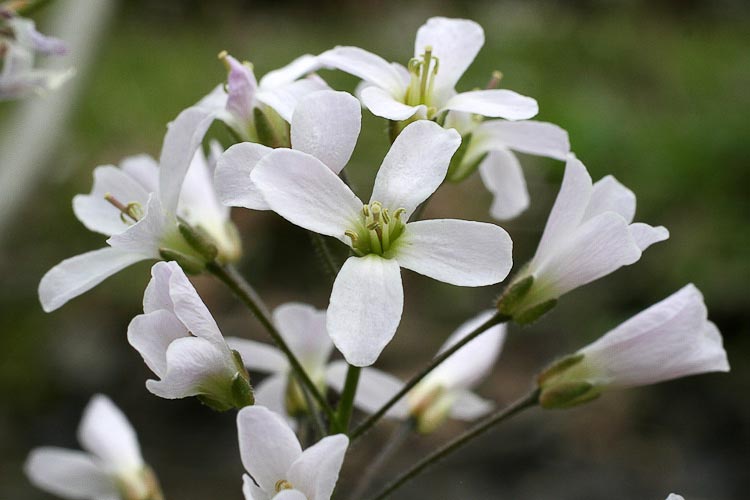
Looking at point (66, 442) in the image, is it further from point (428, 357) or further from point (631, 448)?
point (631, 448)

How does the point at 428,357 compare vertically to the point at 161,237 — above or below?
below

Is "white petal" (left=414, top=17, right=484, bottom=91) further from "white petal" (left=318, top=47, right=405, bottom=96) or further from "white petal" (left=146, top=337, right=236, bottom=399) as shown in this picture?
"white petal" (left=146, top=337, right=236, bottom=399)

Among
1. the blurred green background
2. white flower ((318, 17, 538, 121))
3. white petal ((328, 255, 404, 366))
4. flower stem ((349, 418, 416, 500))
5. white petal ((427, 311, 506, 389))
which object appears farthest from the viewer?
the blurred green background

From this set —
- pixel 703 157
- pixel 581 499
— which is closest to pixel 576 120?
pixel 703 157

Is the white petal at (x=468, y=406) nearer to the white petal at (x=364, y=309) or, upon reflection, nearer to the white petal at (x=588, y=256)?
the white petal at (x=588, y=256)

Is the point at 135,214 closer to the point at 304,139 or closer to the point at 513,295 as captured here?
the point at 304,139

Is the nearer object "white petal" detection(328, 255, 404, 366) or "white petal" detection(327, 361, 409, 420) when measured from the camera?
"white petal" detection(328, 255, 404, 366)

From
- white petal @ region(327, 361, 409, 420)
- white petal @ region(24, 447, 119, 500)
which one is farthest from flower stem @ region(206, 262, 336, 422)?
white petal @ region(24, 447, 119, 500)
